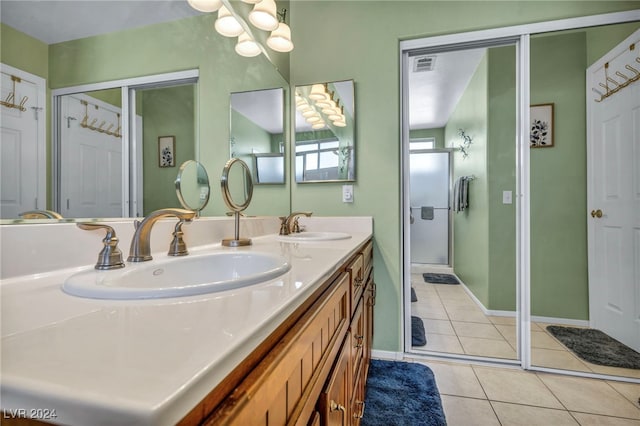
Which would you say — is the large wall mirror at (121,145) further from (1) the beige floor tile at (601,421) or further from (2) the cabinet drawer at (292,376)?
(1) the beige floor tile at (601,421)

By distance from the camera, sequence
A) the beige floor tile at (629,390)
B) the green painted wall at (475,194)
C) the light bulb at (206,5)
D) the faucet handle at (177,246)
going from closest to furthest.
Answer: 1. the faucet handle at (177,246)
2. the light bulb at (206,5)
3. the beige floor tile at (629,390)
4. the green painted wall at (475,194)

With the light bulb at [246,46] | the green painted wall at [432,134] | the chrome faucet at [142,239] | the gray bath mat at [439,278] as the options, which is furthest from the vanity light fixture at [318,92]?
the green painted wall at [432,134]

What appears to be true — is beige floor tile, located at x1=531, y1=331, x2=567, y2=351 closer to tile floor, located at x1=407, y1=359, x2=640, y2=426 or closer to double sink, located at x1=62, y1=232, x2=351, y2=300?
tile floor, located at x1=407, y1=359, x2=640, y2=426

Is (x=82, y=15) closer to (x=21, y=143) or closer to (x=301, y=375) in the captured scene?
(x=21, y=143)

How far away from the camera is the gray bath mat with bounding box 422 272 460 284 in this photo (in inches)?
140

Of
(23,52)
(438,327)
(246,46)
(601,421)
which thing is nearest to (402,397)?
(601,421)

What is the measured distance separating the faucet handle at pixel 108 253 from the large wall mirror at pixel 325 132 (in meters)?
1.45

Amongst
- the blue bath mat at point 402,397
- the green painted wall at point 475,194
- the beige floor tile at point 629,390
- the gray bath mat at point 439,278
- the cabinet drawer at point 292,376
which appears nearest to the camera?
the cabinet drawer at point 292,376

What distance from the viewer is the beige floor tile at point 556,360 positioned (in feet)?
5.72

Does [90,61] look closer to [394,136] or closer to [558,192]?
[394,136]

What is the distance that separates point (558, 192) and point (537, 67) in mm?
851

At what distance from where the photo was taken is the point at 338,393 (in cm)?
77

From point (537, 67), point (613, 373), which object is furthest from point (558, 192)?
point (613, 373)

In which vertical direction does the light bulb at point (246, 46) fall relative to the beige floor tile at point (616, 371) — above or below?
above
